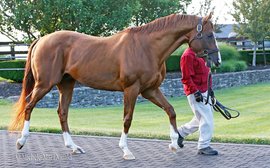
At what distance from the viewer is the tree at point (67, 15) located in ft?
81.9

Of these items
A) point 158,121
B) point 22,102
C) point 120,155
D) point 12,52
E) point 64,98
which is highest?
point 64,98

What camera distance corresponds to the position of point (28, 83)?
9586mm

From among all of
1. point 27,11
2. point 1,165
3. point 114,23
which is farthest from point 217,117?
point 27,11

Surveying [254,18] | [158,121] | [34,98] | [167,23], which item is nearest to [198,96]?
[167,23]

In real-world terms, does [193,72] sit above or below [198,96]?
above

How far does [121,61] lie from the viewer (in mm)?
8422

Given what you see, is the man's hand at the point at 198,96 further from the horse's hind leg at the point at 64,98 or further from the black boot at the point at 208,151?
the horse's hind leg at the point at 64,98

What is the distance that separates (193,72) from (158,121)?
21.8 feet

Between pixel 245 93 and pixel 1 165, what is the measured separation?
1842cm

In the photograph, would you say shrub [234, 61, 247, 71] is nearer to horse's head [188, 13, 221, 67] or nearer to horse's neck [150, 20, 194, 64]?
horse's neck [150, 20, 194, 64]

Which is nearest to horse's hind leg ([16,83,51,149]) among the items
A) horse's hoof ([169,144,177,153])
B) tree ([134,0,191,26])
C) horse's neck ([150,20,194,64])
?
horse's neck ([150,20,194,64])

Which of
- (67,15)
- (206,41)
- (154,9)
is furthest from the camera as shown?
(154,9)

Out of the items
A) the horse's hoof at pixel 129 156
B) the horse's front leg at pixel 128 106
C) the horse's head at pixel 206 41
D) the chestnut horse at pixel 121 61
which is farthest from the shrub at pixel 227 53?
the horse's hoof at pixel 129 156

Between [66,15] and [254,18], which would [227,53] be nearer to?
[254,18]
